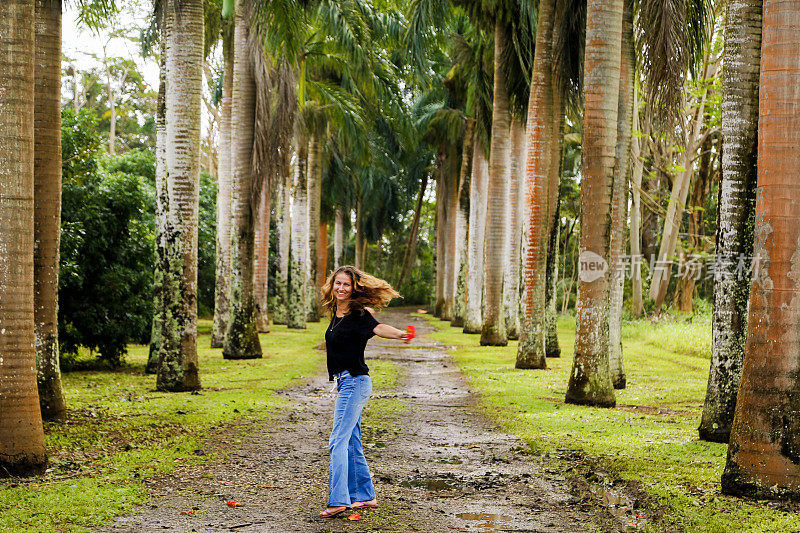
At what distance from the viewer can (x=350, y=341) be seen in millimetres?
6363

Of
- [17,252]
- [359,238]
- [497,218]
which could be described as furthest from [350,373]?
[359,238]

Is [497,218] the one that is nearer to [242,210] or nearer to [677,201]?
[242,210]

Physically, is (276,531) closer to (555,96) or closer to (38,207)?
(38,207)

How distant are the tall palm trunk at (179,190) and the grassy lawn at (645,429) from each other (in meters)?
4.83

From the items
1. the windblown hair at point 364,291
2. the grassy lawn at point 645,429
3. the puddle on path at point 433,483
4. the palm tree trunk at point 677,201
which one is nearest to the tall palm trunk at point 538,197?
the grassy lawn at point 645,429

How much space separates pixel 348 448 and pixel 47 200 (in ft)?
17.2

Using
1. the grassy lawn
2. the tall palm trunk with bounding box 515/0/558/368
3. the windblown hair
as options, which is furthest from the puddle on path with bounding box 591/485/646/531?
the tall palm trunk with bounding box 515/0/558/368

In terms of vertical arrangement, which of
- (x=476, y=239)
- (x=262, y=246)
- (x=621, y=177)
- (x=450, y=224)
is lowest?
(x=262, y=246)

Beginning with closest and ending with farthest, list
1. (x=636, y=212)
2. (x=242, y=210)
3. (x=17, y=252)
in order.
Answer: (x=17, y=252) → (x=242, y=210) → (x=636, y=212)

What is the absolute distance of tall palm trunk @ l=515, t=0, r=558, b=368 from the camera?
53.8 ft

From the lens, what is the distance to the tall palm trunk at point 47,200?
9453 mm

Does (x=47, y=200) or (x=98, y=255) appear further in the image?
(x=98, y=255)

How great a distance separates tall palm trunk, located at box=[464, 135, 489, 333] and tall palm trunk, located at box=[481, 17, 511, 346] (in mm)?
4080

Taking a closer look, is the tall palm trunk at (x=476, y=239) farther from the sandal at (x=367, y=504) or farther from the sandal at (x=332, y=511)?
the sandal at (x=332, y=511)
